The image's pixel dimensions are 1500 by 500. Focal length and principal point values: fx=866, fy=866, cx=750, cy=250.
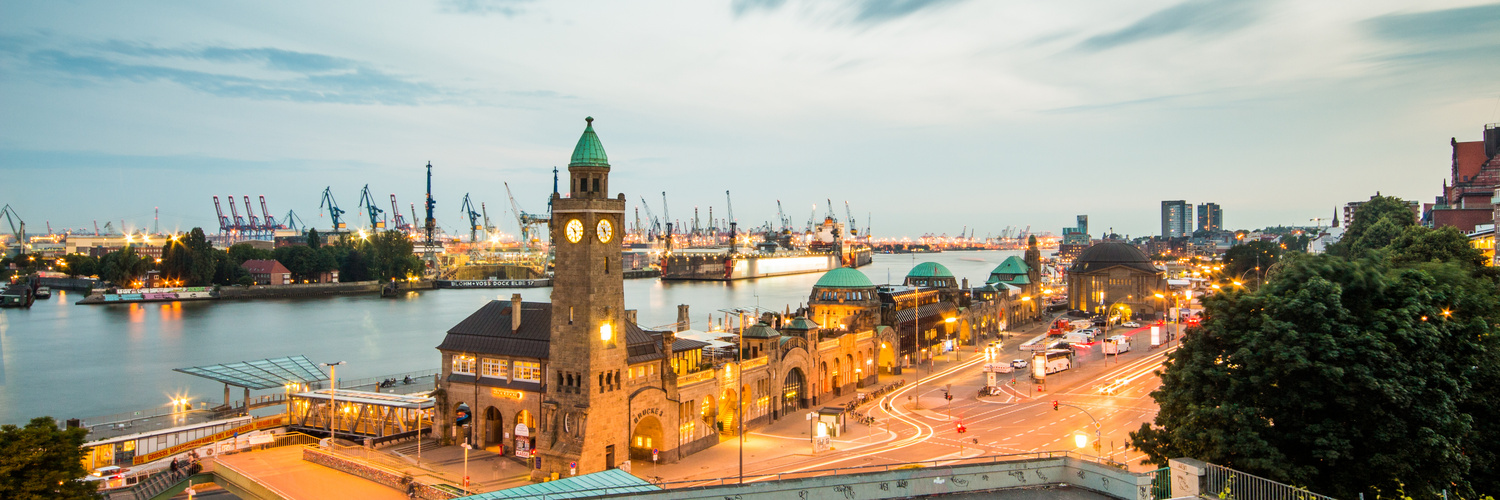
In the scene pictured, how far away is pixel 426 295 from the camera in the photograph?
190 m

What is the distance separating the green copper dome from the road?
17212mm

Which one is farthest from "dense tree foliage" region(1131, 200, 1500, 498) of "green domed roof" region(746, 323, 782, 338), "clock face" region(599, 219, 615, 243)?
"green domed roof" region(746, 323, 782, 338)

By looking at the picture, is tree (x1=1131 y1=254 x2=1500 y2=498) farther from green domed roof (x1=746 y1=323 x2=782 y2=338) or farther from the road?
green domed roof (x1=746 y1=323 x2=782 y2=338)

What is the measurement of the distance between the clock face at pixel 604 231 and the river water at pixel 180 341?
43199 mm

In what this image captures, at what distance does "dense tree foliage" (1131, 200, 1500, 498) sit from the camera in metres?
24.3

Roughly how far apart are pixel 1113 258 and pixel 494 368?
100894 mm

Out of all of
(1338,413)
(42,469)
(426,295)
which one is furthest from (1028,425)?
(426,295)

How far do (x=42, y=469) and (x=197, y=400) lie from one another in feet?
137

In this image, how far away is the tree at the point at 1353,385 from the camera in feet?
79.8

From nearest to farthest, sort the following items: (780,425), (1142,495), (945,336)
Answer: (1142,495) < (780,425) < (945,336)

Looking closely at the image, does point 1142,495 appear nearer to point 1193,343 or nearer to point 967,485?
point 967,485

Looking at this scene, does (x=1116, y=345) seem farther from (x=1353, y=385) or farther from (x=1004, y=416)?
(x=1353, y=385)

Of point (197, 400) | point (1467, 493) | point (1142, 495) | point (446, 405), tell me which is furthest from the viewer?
point (197, 400)

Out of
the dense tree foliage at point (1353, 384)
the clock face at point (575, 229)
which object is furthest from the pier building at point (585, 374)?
the dense tree foliage at point (1353, 384)
